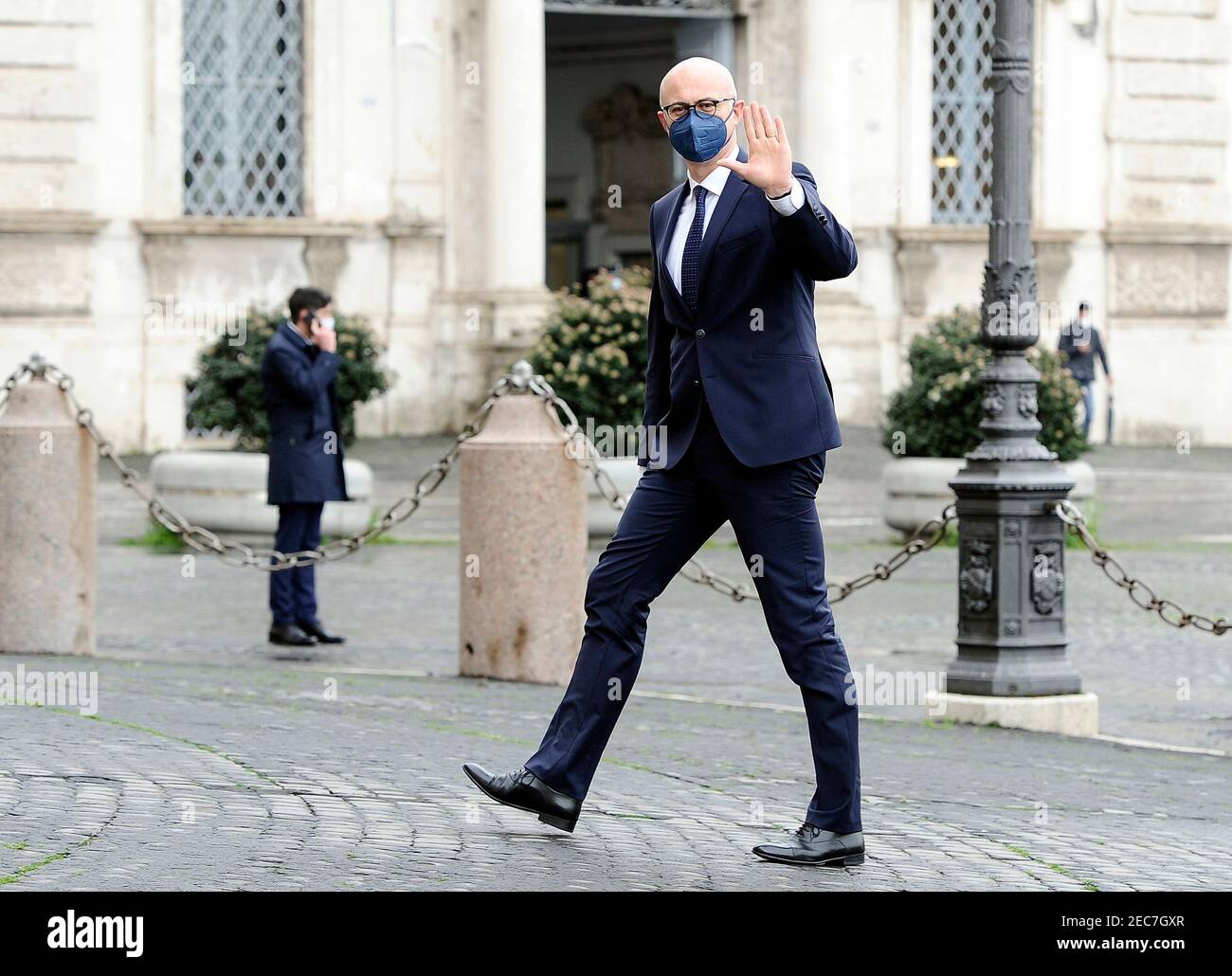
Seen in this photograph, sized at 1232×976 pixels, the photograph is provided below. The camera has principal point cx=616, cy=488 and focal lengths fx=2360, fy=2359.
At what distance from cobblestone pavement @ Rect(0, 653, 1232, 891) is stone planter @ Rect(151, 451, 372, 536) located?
6.50 m

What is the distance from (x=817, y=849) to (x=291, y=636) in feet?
19.5

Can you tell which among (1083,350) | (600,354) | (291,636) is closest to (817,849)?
(291,636)

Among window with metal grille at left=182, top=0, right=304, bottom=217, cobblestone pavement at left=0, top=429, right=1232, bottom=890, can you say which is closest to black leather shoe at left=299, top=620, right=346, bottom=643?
cobblestone pavement at left=0, top=429, right=1232, bottom=890

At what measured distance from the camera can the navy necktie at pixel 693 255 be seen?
5781 millimetres

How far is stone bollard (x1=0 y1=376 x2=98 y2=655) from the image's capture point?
10.4 m

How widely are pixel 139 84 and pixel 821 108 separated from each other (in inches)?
283

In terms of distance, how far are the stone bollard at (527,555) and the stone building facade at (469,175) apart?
A: 12607mm

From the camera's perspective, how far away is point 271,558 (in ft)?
37.2

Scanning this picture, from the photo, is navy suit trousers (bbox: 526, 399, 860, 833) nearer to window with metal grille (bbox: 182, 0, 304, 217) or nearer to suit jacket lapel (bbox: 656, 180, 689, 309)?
suit jacket lapel (bbox: 656, 180, 689, 309)

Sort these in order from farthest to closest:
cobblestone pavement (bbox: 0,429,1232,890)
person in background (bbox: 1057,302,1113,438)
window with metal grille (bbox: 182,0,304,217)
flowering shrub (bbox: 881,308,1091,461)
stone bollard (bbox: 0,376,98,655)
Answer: person in background (bbox: 1057,302,1113,438) < window with metal grille (bbox: 182,0,304,217) < flowering shrub (bbox: 881,308,1091,461) < stone bollard (bbox: 0,376,98,655) < cobblestone pavement (bbox: 0,429,1232,890)

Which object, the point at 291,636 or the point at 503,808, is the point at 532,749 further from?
the point at 291,636

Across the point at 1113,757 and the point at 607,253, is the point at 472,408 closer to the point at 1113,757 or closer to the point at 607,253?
the point at 607,253

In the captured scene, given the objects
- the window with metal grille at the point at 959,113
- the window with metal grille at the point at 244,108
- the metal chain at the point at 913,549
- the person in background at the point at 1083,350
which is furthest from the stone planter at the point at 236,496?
the window with metal grille at the point at 959,113
